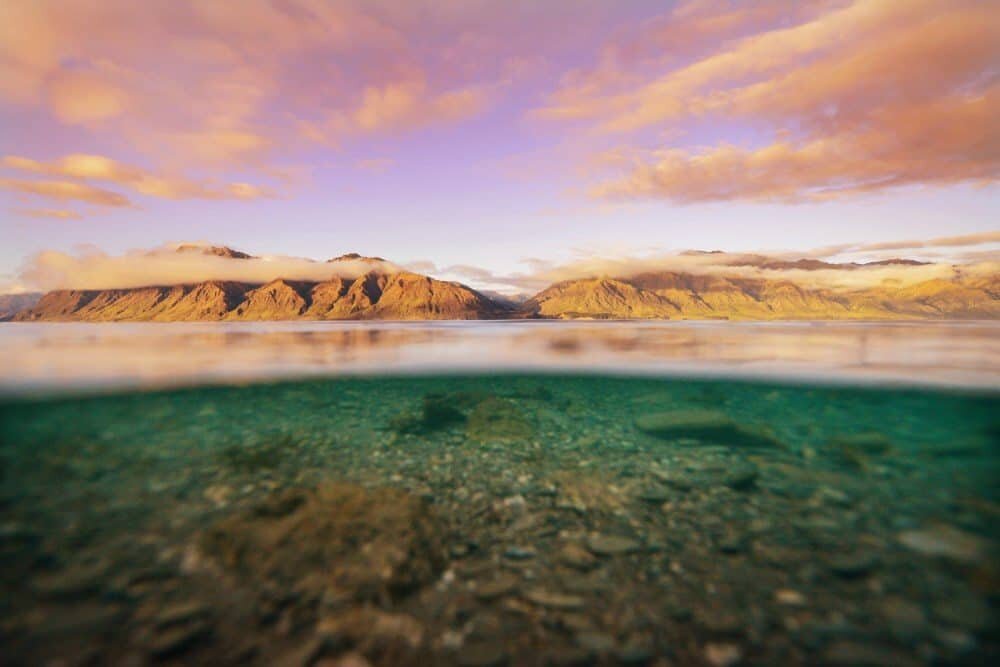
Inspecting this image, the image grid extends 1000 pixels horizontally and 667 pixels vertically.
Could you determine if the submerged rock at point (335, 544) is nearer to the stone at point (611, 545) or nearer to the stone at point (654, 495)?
the stone at point (611, 545)

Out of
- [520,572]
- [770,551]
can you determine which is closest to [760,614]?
[770,551]

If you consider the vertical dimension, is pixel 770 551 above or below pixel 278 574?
below

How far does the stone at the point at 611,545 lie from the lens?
22.6ft

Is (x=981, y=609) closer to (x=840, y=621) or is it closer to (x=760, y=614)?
(x=840, y=621)

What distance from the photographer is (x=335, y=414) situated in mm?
17516

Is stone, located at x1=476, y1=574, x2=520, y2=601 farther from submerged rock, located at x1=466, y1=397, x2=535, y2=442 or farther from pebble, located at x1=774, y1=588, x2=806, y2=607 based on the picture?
submerged rock, located at x1=466, y1=397, x2=535, y2=442

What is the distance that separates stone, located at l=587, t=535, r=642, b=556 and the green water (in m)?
0.05

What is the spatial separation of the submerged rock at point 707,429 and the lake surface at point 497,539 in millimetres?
110

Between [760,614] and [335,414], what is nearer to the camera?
[760,614]

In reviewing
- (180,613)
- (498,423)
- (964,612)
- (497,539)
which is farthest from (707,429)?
(180,613)

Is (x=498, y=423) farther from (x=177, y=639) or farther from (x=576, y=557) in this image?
(x=177, y=639)

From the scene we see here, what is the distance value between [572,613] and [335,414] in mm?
14529

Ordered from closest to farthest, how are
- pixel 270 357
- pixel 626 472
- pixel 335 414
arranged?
pixel 626 472, pixel 335 414, pixel 270 357

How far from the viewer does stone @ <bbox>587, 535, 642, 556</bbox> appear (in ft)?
22.6
